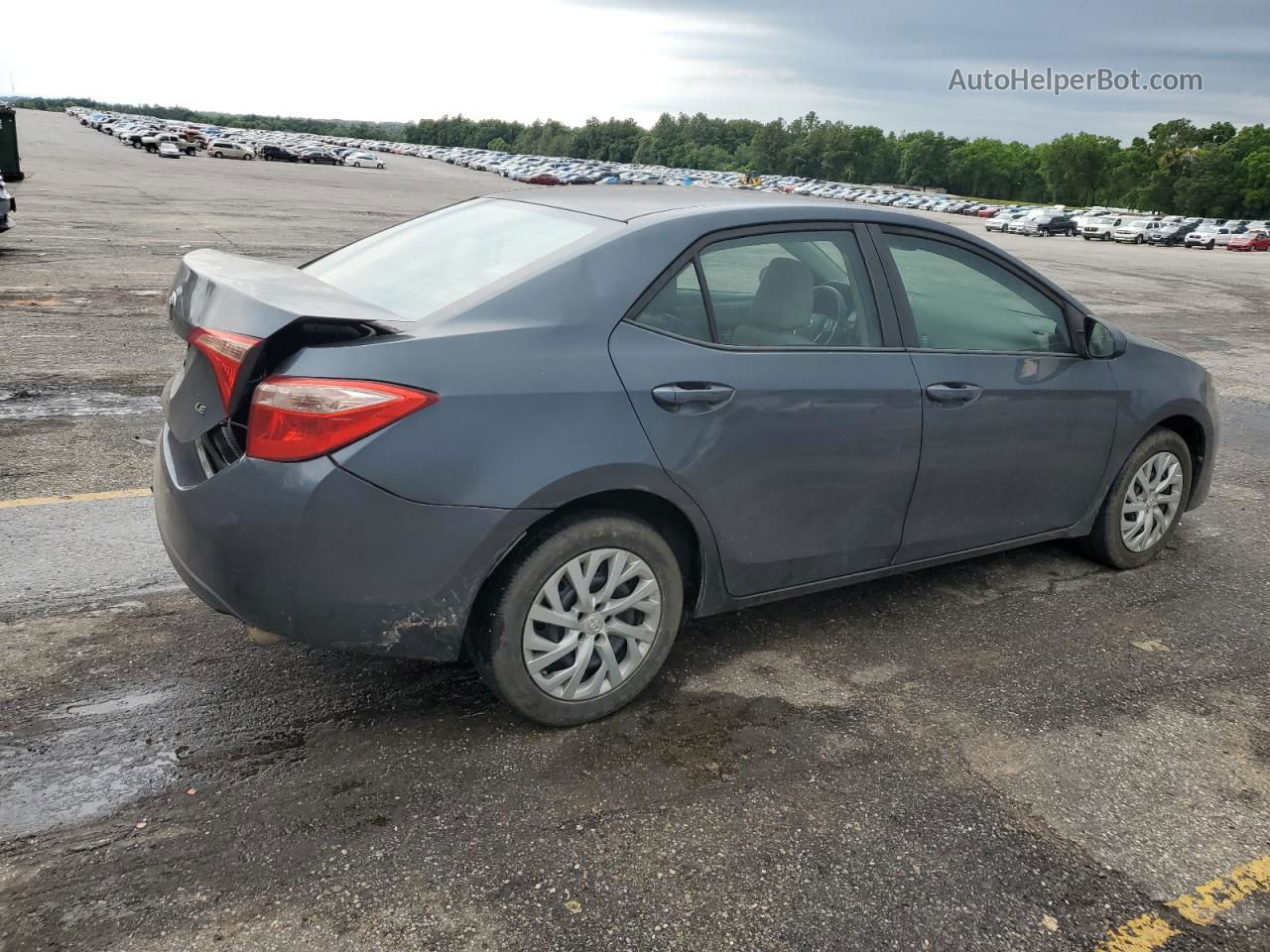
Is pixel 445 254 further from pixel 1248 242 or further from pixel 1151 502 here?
pixel 1248 242

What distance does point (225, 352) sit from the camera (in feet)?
9.59

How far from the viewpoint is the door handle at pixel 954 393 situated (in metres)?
3.88

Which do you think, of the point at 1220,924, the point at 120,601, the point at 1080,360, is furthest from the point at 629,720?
the point at 1080,360

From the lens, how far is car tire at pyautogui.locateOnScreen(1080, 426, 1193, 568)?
4.77 meters

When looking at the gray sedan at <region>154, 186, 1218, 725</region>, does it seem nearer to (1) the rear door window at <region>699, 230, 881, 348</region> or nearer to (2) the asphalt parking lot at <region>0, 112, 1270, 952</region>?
(1) the rear door window at <region>699, 230, 881, 348</region>

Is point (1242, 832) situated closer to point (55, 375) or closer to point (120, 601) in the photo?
point (120, 601)

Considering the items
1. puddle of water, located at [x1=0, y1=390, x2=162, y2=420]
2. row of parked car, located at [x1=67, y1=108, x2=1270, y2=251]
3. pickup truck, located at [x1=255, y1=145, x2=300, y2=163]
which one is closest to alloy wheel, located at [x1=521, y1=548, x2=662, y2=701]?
puddle of water, located at [x1=0, y1=390, x2=162, y2=420]

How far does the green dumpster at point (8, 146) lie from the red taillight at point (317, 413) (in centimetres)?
2602

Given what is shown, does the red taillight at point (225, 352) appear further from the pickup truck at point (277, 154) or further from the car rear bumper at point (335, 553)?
the pickup truck at point (277, 154)

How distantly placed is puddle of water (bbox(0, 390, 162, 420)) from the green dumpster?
68.6ft

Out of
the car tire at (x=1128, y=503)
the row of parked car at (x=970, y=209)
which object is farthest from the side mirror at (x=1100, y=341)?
the row of parked car at (x=970, y=209)

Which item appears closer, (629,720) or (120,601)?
(629,720)

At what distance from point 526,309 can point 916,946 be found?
197 cm

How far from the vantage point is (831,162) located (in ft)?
598
